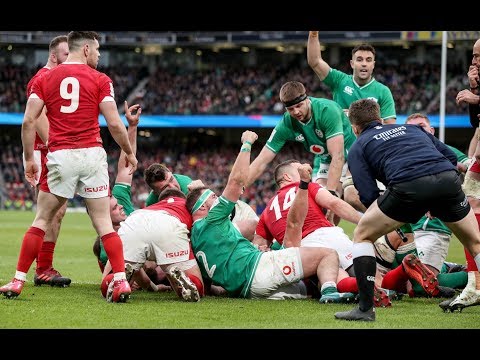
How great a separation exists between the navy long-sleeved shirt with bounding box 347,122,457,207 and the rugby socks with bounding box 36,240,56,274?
3883 millimetres

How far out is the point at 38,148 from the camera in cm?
938

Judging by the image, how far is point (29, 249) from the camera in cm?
760

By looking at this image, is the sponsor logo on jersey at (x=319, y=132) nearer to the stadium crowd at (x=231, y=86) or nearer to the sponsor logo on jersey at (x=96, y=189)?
the sponsor logo on jersey at (x=96, y=189)

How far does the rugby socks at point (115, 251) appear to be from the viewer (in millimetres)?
7465

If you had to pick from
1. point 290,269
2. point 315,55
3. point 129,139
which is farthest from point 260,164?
point 290,269

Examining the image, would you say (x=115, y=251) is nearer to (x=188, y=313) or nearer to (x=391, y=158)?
(x=188, y=313)

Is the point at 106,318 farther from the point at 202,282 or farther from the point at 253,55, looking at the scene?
the point at 253,55

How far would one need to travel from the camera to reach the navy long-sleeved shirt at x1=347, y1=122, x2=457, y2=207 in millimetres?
6414

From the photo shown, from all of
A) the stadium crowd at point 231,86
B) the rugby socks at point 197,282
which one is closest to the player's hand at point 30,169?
the rugby socks at point 197,282

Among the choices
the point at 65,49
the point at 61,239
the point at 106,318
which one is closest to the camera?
the point at 106,318

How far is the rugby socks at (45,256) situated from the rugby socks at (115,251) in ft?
5.68

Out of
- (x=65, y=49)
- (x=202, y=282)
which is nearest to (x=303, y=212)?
(x=202, y=282)

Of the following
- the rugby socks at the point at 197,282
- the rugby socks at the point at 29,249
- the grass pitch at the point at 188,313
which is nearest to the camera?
the grass pitch at the point at 188,313
